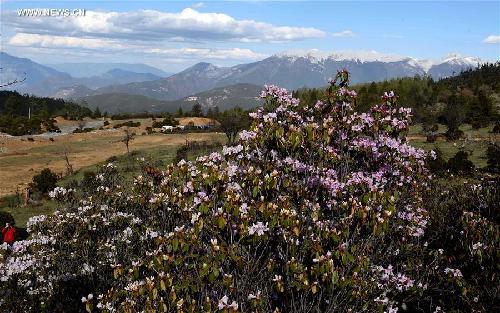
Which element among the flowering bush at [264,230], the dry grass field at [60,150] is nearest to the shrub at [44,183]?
the dry grass field at [60,150]

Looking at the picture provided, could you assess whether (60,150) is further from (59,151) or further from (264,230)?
(264,230)

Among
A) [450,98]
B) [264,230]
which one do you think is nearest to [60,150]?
[264,230]

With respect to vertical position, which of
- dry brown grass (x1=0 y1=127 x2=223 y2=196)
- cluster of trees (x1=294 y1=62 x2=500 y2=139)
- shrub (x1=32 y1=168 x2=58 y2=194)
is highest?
cluster of trees (x1=294 y1=62 x2=500 y2=139)

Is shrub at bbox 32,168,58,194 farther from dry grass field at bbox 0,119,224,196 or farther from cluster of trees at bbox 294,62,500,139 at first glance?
cluster of trees at bbox 294,62,500,139

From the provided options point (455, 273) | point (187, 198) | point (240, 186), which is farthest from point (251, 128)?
point (455, 273)

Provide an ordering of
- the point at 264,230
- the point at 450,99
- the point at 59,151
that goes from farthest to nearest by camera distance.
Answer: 1. the point at 450,99
2. the point at 59,151
3. the point at 264,230

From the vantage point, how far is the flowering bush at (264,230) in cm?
624

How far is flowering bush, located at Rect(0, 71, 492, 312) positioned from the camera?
624cm

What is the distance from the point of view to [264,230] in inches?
243

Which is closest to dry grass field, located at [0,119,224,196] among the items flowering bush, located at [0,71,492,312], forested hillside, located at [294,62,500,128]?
forested hillside, located at [294,62,500,128]

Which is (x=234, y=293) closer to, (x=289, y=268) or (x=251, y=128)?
(x=289, y=268)

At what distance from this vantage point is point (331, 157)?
309 inches

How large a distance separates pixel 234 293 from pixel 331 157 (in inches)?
113

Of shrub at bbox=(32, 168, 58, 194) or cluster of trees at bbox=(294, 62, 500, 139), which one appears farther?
cluster of trees at bbox=(294, 62, 500, 139)
